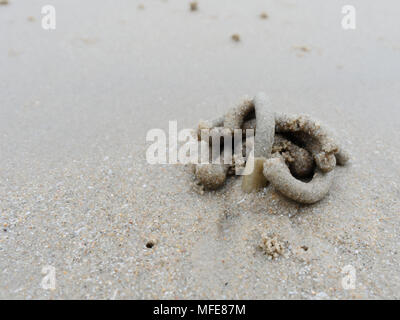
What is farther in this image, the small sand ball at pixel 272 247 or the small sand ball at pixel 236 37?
the small sand ball at pixel 236 37

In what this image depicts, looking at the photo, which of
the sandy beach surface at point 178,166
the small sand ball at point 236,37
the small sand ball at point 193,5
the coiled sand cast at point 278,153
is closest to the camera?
the sandy beach surface at point 178,166

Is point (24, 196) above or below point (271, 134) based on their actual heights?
below

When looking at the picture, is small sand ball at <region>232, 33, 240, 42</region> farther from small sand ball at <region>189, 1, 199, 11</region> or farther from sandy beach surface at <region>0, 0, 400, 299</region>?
small sand ball at <region>189, 1, 199, 11</region>

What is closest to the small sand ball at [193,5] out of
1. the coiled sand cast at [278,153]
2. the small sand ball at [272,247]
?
the coiled sand cast at [278,153]

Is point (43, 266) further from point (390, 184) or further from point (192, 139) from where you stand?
point (390, 184)

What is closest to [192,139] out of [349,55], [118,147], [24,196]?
[118,147]

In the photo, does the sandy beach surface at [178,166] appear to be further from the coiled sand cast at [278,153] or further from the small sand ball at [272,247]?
the coiled sand cast at [278,153]
